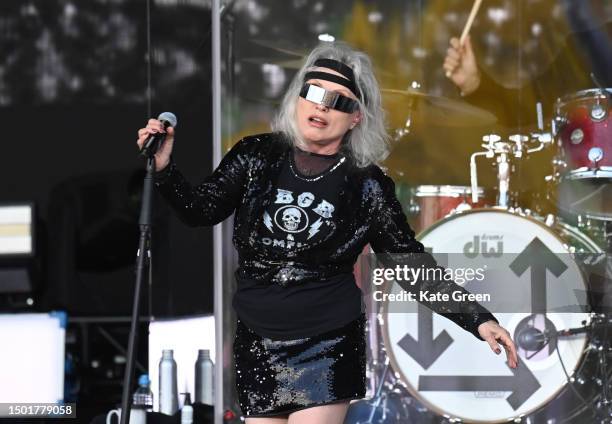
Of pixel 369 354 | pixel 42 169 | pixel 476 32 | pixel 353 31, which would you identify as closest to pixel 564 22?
pixel 476 32

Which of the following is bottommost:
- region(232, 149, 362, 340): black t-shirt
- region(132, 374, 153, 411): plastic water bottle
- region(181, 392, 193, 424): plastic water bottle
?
region(181, 392, 193, 424): plastic water bottle

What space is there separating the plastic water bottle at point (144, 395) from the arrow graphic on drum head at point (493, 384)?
3.58ft

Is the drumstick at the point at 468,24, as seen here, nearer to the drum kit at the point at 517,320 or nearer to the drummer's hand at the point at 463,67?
the drummer's hand at the point at 463,67

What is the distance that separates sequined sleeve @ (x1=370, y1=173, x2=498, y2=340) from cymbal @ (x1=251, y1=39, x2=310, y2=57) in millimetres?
1315

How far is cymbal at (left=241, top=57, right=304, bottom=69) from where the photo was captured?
404 cm

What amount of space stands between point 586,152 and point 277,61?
1271mm

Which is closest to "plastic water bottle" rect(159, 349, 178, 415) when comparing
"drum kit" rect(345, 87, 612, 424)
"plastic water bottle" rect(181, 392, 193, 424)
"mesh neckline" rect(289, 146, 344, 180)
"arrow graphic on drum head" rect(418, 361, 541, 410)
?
"plastic water bottle" rect(181, 392, 193, 424)

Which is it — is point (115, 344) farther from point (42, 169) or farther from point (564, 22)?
point (564, 22)

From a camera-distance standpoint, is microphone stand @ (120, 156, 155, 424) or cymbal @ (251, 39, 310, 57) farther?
cymbal @ (251, 39, 310, 57)

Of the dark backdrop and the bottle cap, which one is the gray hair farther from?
the bottle cap

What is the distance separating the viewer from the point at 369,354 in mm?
4039

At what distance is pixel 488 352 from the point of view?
402 centimetres

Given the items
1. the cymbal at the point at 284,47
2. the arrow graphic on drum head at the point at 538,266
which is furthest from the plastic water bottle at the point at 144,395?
the arrow graphic on drum head at the point at 538,266

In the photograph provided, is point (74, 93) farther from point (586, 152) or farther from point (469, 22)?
point (586, 152)
